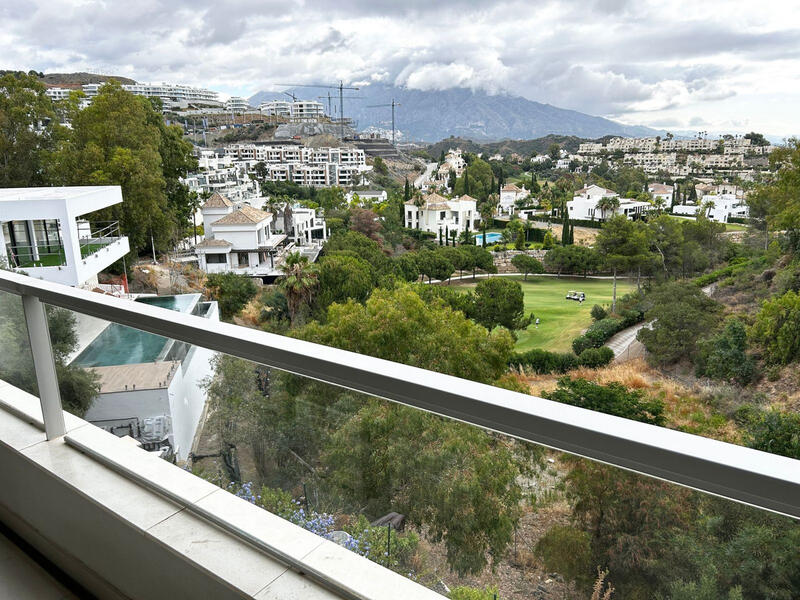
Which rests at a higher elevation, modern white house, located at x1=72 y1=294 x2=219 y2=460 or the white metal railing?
the white metal railing

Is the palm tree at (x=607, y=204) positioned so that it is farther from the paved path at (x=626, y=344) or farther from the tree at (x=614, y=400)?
the tree at (x=614, y=400)

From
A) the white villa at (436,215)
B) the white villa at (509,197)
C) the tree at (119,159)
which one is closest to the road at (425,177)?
the white villa at (509,197)

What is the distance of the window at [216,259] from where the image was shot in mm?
30084

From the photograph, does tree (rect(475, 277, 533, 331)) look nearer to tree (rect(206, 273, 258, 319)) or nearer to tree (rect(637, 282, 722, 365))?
tree (rect(637, 282, 722, 365))

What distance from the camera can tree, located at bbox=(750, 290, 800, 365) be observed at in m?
19.6

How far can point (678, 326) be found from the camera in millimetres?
23703

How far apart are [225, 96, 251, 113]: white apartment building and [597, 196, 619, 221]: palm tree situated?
78974 millimetres

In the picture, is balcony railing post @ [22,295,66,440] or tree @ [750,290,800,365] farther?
tree @ [750,290,800,365]

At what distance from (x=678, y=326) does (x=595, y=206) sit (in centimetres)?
3061

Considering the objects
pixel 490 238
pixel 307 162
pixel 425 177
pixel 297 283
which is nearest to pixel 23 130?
pixel 297 283

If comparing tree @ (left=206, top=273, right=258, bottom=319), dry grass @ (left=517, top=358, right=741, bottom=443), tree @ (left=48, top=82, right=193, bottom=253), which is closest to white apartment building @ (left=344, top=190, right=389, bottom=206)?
tree @ (left=206, top=273, right=258, bottom=319)

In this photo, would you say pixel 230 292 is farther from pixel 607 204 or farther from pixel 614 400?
pixel 607 204

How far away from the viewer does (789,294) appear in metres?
20.5

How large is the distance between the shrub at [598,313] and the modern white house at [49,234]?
975 inches
